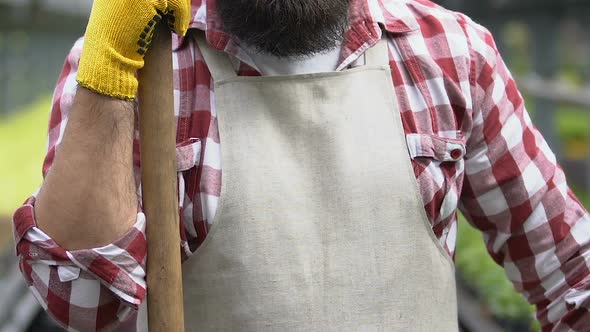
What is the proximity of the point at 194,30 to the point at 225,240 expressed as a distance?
0.50 m

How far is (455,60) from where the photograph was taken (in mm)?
2754

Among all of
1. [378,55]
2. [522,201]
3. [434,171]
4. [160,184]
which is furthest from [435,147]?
[160,184]

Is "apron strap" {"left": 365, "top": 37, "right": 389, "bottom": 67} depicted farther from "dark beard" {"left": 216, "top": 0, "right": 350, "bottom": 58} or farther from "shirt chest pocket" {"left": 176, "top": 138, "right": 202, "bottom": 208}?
"shirt chest pocket" {"left": 176, "top": 138, "right": 202, "bottom": 208}

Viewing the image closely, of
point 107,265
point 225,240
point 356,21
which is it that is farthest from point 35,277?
point 356,21

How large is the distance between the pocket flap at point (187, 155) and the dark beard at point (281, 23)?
27 centimetres

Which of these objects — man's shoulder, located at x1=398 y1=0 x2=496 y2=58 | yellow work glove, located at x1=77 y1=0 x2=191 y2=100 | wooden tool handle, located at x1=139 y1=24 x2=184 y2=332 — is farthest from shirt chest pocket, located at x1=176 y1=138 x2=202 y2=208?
man's shoulder, located at x1=398 y1=0 x2=496 y2=58

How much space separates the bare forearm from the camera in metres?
2.32

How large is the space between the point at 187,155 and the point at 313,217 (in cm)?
31

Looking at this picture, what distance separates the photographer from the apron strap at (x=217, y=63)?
102 inches

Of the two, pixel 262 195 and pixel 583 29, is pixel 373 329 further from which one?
pixel 583 29

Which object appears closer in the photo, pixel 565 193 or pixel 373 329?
pixel 373 329

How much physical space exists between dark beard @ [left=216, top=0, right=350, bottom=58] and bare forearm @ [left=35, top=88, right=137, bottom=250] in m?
0.37

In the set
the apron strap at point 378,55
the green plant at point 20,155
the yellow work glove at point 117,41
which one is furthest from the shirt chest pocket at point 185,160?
the green plant at point 20,155

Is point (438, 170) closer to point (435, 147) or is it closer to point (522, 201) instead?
point (435, 147)
